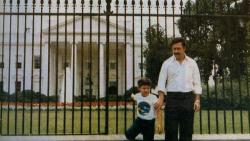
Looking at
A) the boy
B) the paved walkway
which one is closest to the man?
the boy

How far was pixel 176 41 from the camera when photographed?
5.65 metres

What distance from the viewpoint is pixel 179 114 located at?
5.66 m

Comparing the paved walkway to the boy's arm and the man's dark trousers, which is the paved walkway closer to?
the boy's arm

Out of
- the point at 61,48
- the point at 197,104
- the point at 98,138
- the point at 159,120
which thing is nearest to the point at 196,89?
the point at 197,104

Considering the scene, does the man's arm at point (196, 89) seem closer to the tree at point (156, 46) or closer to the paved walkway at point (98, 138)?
the paved walkway at point (98, 138)

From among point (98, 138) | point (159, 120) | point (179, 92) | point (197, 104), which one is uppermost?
point (179, 92)

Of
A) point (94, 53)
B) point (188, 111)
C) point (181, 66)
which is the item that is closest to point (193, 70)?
point (181, 66)

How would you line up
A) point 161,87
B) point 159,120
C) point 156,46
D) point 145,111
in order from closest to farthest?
point 161,87 < point 159,120 < point 145,111 < point 156,46

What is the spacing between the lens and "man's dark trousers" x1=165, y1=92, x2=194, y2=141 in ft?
18.5

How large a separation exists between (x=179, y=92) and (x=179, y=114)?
0.30m

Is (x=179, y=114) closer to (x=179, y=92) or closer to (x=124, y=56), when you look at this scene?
(x=179, y=92)

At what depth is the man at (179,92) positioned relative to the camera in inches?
222

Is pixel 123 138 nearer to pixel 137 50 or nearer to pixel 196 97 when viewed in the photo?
pixel 196 97

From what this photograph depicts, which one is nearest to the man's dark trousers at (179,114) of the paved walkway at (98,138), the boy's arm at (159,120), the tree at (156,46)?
the boy's arm at (159,120)
